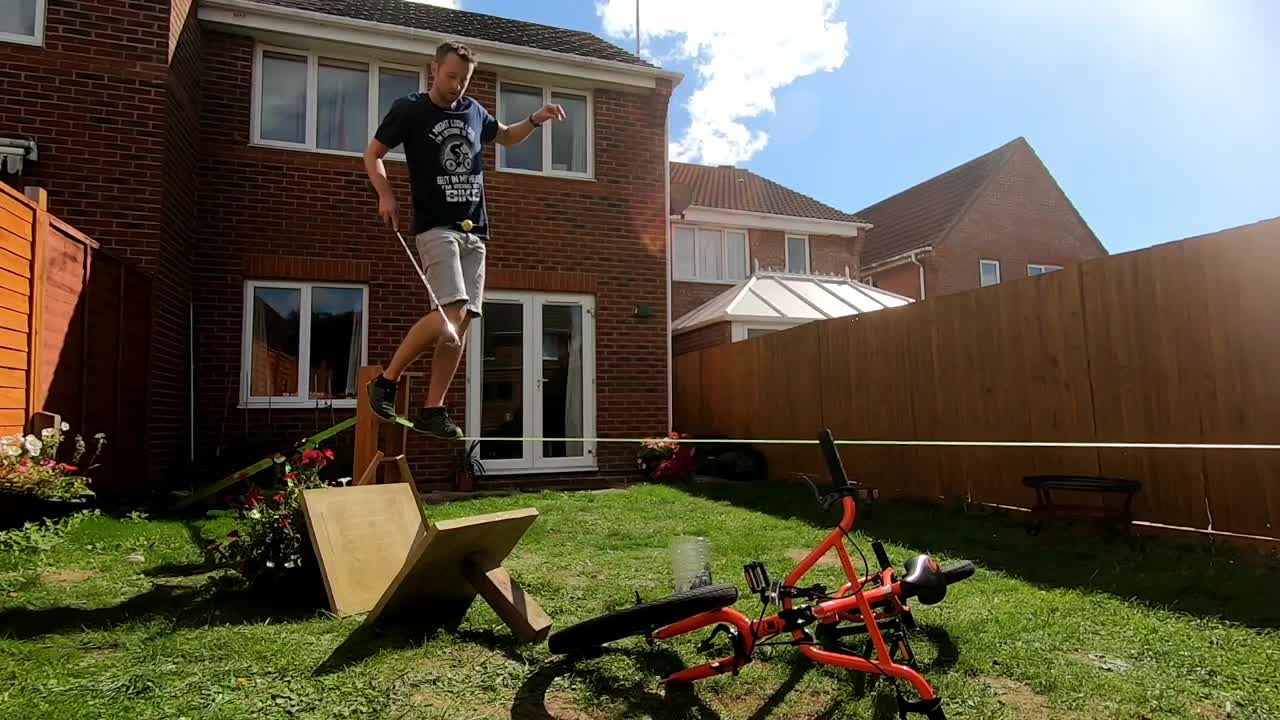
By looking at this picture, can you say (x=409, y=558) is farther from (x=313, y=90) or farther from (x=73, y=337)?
(x=313, y=90)

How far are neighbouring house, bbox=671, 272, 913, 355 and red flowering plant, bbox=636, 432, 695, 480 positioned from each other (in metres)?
4.05

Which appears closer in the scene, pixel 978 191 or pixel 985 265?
pixel 985 265

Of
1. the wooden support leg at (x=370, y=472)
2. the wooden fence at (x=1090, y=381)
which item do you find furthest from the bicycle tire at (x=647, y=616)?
the wooden fence at (x=1090, y=381)

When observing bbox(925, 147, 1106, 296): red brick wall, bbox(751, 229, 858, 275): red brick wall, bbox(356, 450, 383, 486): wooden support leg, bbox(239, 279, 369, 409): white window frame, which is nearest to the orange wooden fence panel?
bbox(356, 450, 383, 486): wooden support leg

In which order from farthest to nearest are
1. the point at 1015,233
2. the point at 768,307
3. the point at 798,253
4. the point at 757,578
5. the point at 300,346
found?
the point at 1015,233, the point at 798,253, the point at 768,307, the point at 300,346, the point at 757,578

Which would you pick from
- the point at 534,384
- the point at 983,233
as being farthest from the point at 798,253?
the point at 534,384

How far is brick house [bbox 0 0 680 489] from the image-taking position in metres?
7.39

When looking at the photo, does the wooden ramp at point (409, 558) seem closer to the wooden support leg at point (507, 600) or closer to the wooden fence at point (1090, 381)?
the wooden support leg at point (507, 600)

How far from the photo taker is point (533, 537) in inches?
227

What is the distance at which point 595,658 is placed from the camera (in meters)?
3.08

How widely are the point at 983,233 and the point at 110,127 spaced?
21802mm

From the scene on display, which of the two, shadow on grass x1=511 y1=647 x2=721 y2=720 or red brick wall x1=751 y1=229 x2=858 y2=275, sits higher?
red brick wall x1=751 y1=229 x2=858 y2=275

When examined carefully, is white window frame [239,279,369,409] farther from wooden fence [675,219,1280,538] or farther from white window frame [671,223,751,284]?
white window frame [671,223,751,284]

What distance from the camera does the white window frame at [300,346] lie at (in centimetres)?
851
